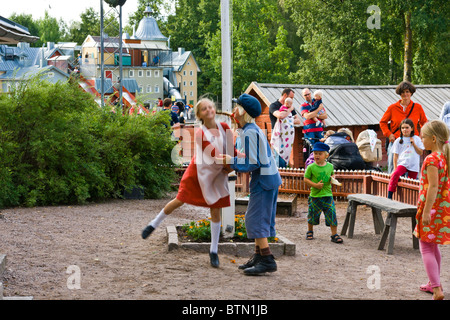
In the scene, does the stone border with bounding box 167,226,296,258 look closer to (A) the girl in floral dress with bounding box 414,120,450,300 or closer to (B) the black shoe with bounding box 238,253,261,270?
(B) the black shoe with bounding box 238,253,261,270

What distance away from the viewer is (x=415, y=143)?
11.0 m

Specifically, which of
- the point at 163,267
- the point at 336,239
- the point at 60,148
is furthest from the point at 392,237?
the point at 60,148

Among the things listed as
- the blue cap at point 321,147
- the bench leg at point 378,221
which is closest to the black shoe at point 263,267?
the blue cap at point 321,147

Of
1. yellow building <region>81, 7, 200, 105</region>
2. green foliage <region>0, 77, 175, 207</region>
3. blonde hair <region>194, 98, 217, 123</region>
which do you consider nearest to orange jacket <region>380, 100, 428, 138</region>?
green foliage <region>0, 77, 175, 207</region>

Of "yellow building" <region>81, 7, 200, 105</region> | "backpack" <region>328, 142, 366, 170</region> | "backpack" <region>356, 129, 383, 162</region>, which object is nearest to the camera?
"backpack" <region>328, 142, 366, 170</region>

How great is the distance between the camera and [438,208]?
230 inches

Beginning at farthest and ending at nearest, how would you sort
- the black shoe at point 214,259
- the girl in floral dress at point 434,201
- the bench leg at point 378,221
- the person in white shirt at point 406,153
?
1. the person in white shirt at point 406,153
2. the bench leg at point 378,221
3. the black shoe at point 214,259
4. the girl in floral dress at point 434,201

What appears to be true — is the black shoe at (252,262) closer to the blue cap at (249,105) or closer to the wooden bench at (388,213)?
the blue cap at (249,105)

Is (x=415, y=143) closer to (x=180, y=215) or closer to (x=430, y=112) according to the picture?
(x=180, y=215)

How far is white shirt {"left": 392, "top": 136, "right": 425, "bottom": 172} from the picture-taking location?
11062mm

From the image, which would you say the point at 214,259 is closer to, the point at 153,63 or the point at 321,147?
the point at 321,147

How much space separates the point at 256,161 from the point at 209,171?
23.9 inches

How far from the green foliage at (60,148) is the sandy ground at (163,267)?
1234 mm

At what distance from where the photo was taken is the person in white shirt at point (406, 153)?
11047 millimetres
